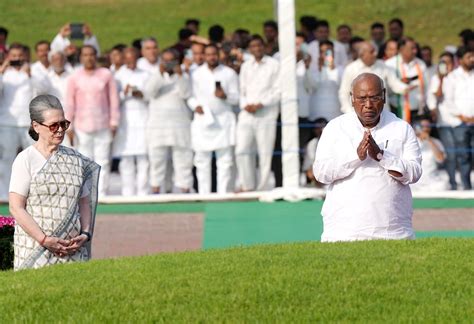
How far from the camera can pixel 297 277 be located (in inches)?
354

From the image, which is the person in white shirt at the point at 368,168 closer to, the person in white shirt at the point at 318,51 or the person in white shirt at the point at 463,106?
the person in white shirt at the point at 463,106

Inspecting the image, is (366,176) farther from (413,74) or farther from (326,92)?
(413,74)

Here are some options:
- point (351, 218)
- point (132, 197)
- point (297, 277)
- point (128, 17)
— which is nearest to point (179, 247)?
point (132, 197)

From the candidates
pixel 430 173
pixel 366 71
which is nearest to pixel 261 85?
pixel 366 71

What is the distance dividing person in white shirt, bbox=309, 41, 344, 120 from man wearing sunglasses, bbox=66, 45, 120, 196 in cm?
253

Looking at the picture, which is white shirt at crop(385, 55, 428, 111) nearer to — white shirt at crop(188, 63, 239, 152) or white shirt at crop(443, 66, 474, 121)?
white shirt at crop(443, 66, 474, 121)

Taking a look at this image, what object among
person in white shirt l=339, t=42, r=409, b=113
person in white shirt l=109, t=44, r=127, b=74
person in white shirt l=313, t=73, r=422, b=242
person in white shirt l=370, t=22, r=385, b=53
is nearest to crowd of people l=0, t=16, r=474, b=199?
person in white shirt l=339, t=42, r=409, b=113

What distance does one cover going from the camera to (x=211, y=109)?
1972 cm

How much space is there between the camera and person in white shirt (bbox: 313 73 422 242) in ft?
32.6

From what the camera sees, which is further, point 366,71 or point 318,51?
point 318,51

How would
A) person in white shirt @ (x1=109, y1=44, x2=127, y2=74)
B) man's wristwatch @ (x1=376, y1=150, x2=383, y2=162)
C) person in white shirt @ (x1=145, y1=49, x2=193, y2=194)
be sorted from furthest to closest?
person in white shirt @ (x1=109, y1=44, x2=127, y2=74), person in white shirt @ (x1=145, y1=49, x2=193, y2=194), man's wristwatch @ (x1=376, y1=150, x2=383, y2=162)

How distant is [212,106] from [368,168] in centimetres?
985

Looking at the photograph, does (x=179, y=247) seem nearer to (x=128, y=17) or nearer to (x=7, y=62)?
(x=7, y=62)

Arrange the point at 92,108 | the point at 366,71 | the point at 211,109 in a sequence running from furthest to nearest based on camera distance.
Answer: the point at 211,109, the point at 92,108, the point at 366,71
